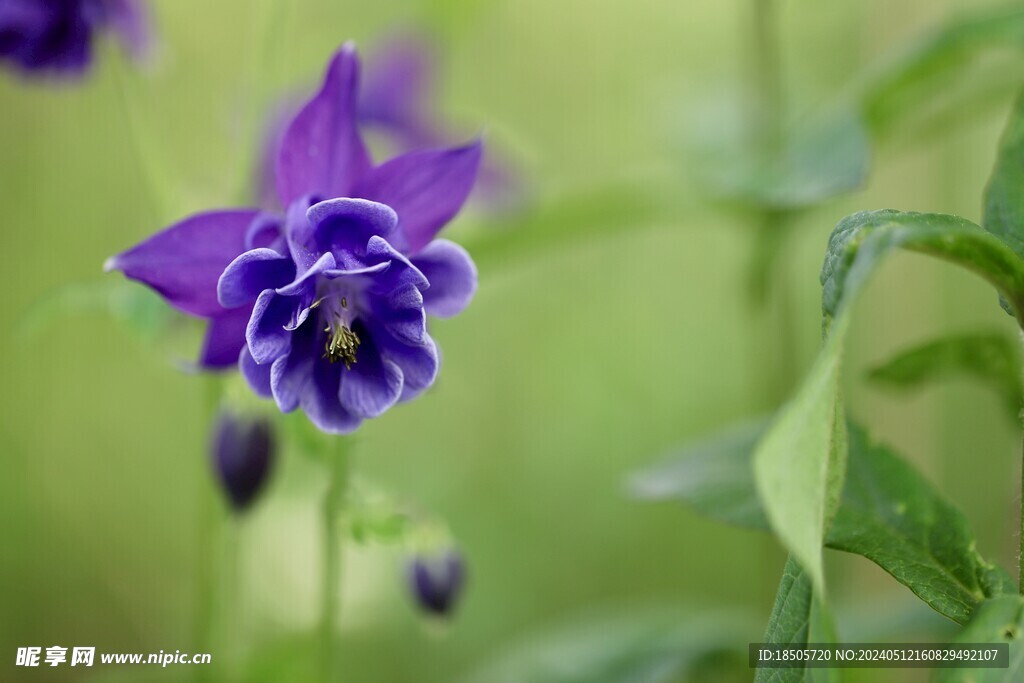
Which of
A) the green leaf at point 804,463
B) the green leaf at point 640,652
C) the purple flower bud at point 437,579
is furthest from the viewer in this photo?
the green leaf at point 640,652

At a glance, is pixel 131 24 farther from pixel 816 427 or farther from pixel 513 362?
pixel 513 362

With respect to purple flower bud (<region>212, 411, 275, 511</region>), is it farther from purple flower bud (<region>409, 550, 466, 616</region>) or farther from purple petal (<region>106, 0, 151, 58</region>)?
purple petal (<region>106, 0, 151, 58</region>)

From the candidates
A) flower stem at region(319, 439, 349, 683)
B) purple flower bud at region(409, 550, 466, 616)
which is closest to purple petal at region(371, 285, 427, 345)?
flower stem at region(319, 439, 349, 683)

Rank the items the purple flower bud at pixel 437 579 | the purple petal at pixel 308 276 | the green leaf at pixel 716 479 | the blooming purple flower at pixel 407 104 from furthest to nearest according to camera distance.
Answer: the blooming purple flower at pixel 407 104, the purple flower bud at pixel 437 579, the green leaf at pixel 716 479, the purple petal at pixel 308 276

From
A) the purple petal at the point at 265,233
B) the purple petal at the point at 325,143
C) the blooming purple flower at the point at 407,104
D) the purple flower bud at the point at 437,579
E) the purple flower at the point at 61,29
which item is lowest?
the purple flower bud at the point at 437,579

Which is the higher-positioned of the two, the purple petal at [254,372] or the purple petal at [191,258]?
the purple petal at [191,258]

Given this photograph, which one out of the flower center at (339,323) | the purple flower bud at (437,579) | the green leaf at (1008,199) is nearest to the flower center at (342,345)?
the flower center at (339,323)

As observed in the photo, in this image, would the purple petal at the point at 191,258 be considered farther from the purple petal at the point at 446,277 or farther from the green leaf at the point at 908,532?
the green leaf at the point at 908,532
